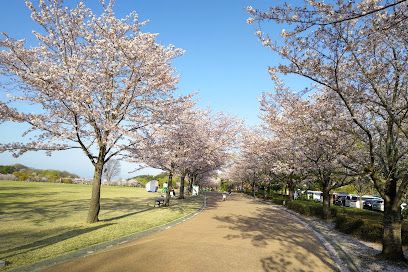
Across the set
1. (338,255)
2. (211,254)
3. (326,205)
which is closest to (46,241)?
(211,254)

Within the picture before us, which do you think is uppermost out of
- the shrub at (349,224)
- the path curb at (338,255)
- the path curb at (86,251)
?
the shrub at (349,224)

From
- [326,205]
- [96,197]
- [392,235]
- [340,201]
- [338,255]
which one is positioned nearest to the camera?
[392,235]

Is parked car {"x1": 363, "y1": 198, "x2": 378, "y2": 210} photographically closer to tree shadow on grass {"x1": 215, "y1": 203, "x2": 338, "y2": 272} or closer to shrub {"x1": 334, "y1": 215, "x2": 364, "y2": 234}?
shrub {"x1": 334, "y1": 215, "x2": 364, "y2": 234}

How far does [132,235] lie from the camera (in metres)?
11.9

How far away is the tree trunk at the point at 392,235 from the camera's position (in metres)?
10.6

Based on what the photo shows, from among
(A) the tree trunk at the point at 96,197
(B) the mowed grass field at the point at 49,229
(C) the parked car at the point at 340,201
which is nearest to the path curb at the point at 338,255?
(B) the mowed grass field at the point at 49,229

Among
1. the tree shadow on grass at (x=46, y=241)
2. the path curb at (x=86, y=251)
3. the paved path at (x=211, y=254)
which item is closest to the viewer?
the path curb at (x=86, y=251)

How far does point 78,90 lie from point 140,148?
13.7ft

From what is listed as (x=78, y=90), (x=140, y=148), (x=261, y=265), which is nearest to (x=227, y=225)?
(x=140, y=148)

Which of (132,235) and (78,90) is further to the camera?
(78,90)

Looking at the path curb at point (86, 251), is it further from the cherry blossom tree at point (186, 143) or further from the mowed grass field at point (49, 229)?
the cherry blossom tree at point (186, 143)

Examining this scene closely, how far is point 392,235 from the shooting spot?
1085 cm

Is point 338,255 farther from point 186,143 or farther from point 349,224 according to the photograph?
point 186,143

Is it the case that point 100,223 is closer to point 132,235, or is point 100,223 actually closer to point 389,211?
point 132,235
